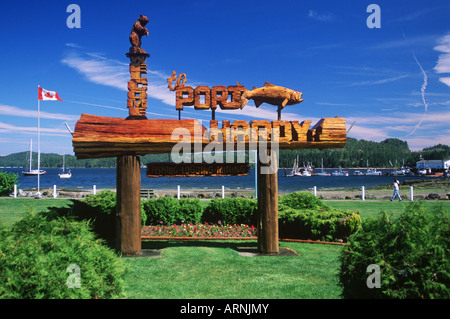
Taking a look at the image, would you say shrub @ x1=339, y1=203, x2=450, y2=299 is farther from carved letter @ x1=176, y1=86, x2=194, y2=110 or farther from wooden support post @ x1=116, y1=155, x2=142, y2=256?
wooden support post @ x1=116, y1=155, x2=142, y2=256

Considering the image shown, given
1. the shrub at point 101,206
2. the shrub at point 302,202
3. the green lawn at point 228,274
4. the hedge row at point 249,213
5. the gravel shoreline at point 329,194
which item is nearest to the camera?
the green lawn at point 228,274

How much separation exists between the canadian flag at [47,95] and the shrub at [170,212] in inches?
619

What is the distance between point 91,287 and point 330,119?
239 inches

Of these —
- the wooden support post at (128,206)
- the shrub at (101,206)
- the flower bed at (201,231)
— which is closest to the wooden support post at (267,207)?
the flower bed at (201,231)

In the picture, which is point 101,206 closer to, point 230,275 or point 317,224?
point 230,275

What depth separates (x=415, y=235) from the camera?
3.70 m

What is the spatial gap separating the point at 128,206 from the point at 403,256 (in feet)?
19.3

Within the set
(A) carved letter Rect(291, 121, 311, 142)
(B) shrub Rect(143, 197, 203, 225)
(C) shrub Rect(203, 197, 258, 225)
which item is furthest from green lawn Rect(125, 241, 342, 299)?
(B) shrub Rect(143, 197, 203, 225)

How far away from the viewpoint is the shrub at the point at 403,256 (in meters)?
3.47

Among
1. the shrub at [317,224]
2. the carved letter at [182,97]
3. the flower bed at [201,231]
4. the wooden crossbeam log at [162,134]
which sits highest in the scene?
the carved letter at [182,97]

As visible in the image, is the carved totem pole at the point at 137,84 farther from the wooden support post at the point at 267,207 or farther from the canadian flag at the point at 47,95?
the canadian flag at the point at 47,95

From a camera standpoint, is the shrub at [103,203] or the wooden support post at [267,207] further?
the shrub at [103,203]
